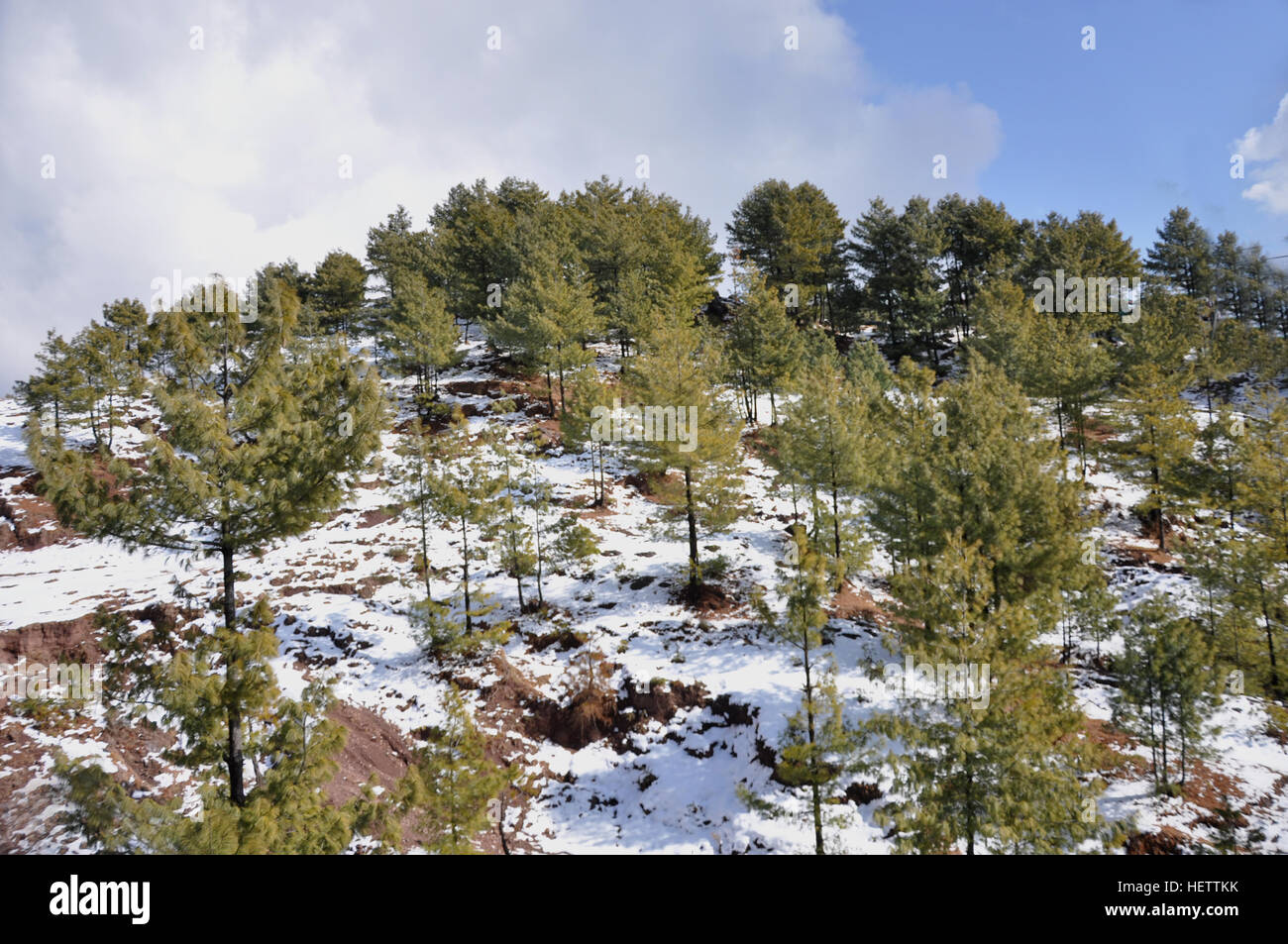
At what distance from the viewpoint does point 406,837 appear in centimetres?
1298

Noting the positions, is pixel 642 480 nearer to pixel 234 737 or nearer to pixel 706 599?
pixel 706 599

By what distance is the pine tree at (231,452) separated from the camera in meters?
7.70

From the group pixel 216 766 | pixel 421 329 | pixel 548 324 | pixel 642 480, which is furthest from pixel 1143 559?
pixel 421 329

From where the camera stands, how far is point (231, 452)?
27.0ft

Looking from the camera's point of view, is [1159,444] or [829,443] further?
[1159,444]

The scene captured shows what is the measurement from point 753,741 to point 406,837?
952cm

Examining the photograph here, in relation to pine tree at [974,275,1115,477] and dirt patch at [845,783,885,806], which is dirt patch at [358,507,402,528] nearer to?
dirt patch at [845,783,885,806]

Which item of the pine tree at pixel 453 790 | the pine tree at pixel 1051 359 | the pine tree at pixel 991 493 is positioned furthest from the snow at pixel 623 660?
the pine tree at pixel 1051 359

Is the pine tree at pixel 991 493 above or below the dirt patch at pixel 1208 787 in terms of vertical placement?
above

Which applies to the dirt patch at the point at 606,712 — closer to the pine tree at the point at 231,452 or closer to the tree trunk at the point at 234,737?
the tree trunk at the point at 234,737

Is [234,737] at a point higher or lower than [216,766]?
higher

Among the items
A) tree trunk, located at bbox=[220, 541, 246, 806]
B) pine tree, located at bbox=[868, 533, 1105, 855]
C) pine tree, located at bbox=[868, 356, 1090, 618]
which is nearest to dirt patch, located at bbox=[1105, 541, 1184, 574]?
pine tree, located at bbox=[868, 356, 1090, 618]

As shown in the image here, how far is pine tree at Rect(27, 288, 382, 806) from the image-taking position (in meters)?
7.70
